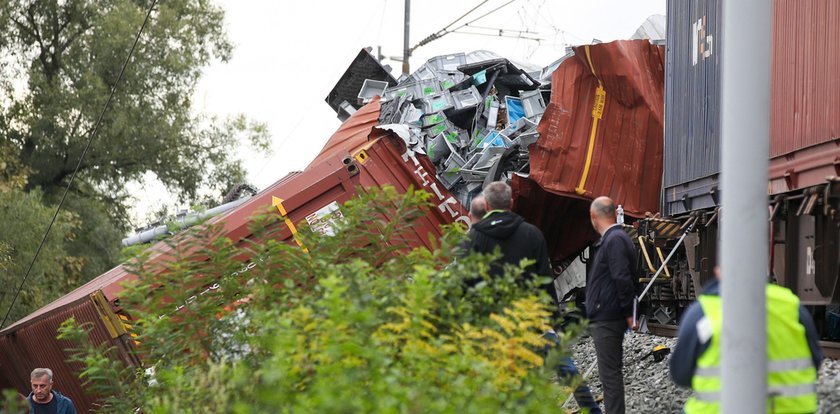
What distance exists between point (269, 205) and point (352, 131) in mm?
3858

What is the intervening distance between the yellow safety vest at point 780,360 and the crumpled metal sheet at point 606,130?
858 cm

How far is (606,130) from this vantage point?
12867 millimetres

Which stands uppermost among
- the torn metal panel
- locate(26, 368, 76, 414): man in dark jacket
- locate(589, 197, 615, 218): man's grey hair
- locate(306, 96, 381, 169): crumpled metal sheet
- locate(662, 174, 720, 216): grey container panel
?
the torn metal panel

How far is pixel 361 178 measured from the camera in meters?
12.1

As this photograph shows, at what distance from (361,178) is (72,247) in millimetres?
13901

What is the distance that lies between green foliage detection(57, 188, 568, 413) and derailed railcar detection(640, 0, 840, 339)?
2.83m

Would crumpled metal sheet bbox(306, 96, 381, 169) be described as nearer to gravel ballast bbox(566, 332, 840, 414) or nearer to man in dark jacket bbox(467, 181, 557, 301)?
gravel ballast bbox(566, 332, 840, 414)

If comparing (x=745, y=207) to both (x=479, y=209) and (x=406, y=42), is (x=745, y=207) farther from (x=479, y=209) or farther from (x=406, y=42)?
(x=406, y=42)

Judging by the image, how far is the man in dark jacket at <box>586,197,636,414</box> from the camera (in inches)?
276

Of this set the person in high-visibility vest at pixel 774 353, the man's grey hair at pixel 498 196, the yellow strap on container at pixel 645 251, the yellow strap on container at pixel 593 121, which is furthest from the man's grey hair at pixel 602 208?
the yellow strap on container at pixel 593 121

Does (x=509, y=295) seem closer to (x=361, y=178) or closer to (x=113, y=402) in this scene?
(x=113, y=402)

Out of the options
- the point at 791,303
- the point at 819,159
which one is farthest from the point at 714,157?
the point at 791,303

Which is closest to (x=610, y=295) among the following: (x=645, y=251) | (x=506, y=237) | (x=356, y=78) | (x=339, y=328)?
(x=506, y=237)

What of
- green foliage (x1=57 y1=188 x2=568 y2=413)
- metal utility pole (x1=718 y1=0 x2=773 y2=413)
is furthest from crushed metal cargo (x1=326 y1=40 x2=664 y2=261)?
metal utility pole (x1=718 y1=0 x2=773 y2=413)
